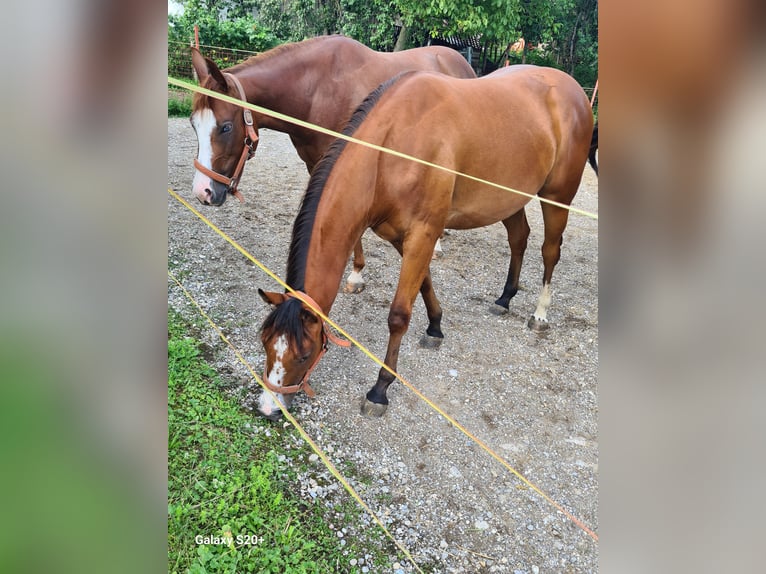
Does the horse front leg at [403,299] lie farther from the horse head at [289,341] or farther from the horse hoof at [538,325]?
the horse hoof at [538,325]

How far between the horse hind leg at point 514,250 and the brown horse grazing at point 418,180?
264mm

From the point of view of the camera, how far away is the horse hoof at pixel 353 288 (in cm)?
373

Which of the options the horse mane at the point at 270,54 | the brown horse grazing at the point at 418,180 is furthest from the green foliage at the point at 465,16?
the horse mane at the point at 270,54

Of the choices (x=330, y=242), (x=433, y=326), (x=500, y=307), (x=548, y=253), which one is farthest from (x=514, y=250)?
(x=330, y=242)

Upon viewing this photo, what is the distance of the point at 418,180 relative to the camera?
234 cm

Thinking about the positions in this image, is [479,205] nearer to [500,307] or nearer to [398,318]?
[398,318]

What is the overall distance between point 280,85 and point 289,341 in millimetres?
2055

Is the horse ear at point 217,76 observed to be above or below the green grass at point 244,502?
above
